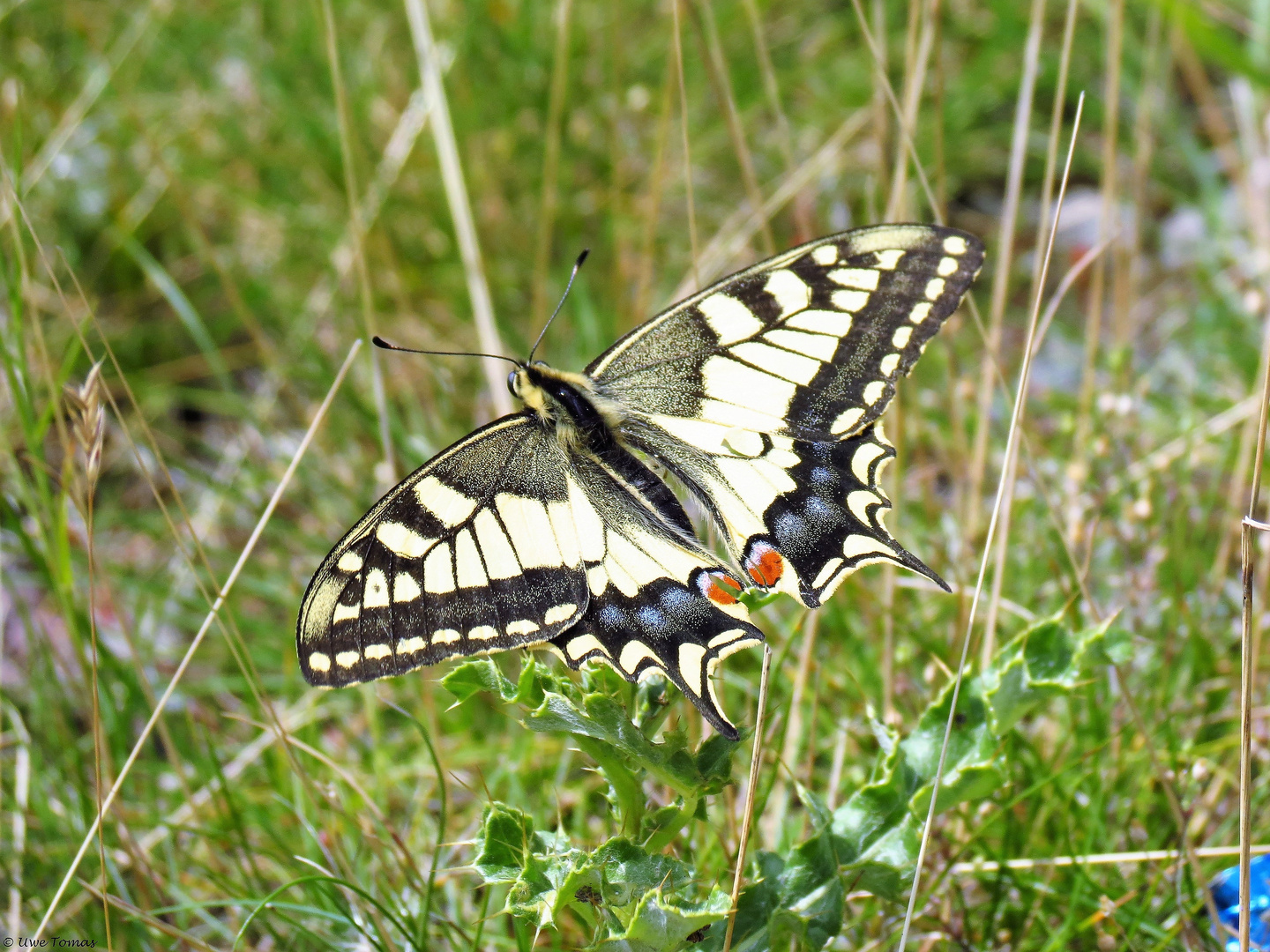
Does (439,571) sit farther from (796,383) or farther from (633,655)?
(796,383)

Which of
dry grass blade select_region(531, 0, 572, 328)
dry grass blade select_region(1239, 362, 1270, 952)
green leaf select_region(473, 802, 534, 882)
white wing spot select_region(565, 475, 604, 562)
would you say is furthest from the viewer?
dry grass blade select_region(531, 0, 572, 328)

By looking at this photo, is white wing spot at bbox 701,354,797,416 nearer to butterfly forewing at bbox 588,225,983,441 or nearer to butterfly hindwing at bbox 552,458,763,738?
butterfly forewing at bbox 588,225,983,441

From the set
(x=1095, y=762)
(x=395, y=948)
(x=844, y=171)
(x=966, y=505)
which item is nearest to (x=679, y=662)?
(x=395, y=948)

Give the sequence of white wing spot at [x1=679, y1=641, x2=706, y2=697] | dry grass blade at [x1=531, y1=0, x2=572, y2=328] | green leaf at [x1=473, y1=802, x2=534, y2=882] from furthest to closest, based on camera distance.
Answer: dry grass blade at [x1=531, y1=0, x2=572, y2=328] < white wing spot at [x1=679, y1=641, x2=706, y2=697] < green leaf at [x1=473, y1=802, x2=534, y2=882]

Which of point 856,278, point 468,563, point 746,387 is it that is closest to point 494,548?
point 468,563

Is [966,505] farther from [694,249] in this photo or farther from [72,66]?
[72,66]
